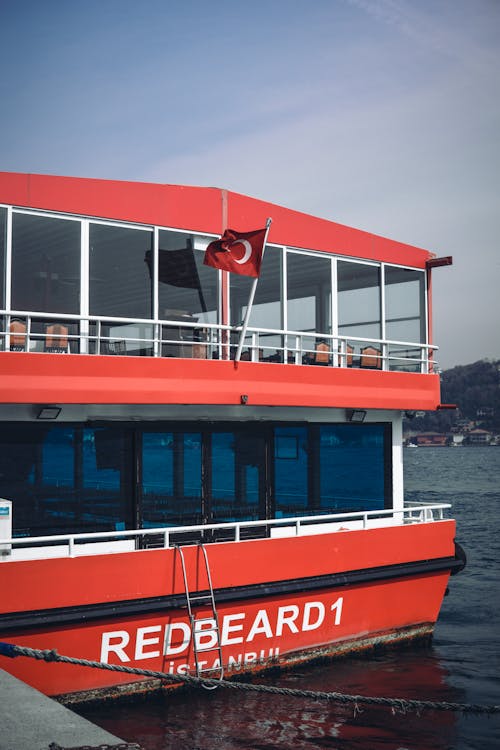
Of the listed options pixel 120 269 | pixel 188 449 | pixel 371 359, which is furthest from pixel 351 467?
pixel 120 269

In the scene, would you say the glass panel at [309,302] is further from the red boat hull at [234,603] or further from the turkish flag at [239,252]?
the red boat hull at [234,603]

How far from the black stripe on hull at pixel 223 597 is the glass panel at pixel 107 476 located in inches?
48.1

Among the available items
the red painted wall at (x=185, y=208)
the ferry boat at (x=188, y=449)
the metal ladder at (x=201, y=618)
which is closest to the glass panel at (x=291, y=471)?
the ferry boat at (x=188, y=449)

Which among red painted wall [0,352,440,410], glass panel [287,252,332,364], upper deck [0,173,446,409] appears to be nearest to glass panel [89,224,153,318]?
upper deck [0,173,446,409]

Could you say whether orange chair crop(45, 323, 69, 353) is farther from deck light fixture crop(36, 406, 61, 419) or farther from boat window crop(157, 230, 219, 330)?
boat window crop(157, 230, 219, 330)

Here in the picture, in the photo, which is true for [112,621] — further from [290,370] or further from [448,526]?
[448,526]

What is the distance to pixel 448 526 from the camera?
13141 millimetres

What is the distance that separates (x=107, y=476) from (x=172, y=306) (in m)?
2.56

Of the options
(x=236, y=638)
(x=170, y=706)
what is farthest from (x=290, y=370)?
(x=170, y=706)

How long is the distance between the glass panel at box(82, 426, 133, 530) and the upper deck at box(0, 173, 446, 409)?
2.39ft

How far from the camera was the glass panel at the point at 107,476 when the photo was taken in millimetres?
10492

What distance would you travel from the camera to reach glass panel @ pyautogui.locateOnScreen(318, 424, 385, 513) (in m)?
12.7

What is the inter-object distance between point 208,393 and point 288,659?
11.9 feet

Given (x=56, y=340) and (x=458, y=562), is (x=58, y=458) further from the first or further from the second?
(x=458, y=562)
